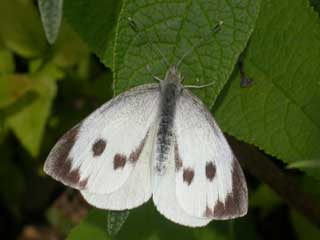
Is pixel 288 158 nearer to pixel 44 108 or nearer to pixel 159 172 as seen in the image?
pixel 159 172

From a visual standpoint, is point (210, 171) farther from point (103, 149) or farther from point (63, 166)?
point (63, 166)

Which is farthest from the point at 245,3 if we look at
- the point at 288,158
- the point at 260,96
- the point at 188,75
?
the point at 288,158

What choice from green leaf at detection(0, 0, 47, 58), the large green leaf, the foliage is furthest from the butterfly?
green leaf at detection(0, 0, 47, 58)

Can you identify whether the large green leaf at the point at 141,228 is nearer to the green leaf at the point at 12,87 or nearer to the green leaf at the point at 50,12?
the green leaf at the point at 12,87

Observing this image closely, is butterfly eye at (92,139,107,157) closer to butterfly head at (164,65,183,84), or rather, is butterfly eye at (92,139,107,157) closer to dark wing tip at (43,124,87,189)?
dark wing tip at (43,124,87,189)

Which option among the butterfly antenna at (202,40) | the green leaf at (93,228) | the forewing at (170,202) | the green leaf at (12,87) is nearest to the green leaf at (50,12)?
the butterfly antenna at (202,40)
